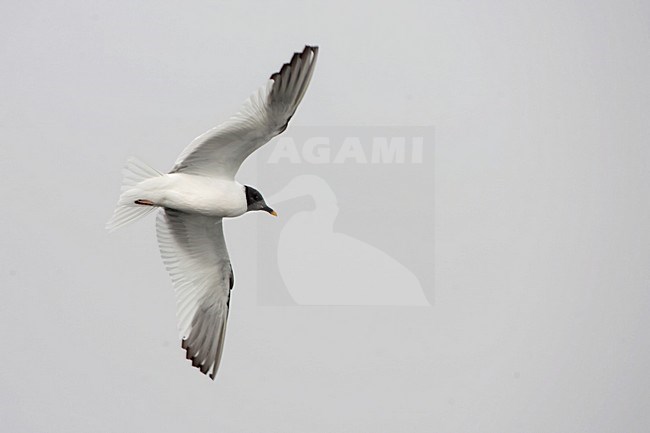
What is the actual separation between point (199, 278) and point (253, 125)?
704 millimetres

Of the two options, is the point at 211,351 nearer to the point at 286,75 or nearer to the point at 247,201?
the point at 247,201

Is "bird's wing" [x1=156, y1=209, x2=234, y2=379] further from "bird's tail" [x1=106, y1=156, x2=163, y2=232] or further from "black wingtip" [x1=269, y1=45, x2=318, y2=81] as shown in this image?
"black wingtip" [x1=269, y1=45, x2=318, y2=81]

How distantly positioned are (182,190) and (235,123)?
0.27 meters

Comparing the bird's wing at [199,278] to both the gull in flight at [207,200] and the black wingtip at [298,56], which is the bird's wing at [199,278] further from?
the black wingtip at [298,56]

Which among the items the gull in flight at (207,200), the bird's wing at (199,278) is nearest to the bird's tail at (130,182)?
the gull in flight at (207,200)

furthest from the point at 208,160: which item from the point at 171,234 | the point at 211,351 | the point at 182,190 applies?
the point at 211,351

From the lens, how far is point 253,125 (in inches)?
115

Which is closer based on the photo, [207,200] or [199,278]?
[207,200]

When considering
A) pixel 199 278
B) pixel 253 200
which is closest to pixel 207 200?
pixel 253 200

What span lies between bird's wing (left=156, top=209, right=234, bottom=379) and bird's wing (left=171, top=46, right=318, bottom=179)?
25 centimetres

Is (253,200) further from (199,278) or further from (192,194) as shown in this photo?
(199,278)

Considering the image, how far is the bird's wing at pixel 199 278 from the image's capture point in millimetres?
3314

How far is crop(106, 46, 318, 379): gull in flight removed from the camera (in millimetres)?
2859

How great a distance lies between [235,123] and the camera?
9.61ft
